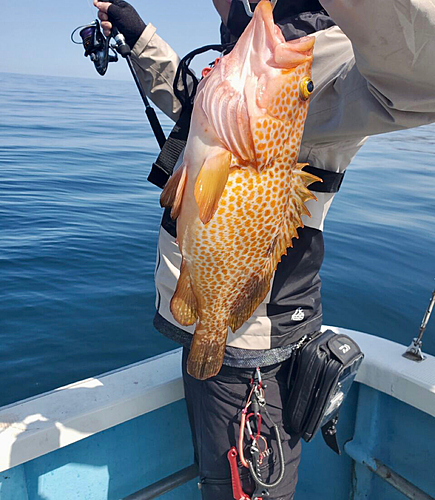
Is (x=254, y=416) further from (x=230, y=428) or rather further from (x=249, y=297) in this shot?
(x=249, y=297)

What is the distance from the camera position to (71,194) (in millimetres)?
8250

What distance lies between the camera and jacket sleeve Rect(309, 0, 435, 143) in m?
0.96

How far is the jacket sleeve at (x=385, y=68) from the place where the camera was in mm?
962

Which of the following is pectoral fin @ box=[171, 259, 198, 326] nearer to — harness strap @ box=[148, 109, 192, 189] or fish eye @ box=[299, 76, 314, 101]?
harness strap @ box=[148, 109, 192, 189]

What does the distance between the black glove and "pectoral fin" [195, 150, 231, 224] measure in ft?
3.49

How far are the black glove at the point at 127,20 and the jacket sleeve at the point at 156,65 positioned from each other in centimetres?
3

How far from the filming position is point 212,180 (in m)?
1.24

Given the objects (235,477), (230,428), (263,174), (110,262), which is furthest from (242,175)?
(110,262)

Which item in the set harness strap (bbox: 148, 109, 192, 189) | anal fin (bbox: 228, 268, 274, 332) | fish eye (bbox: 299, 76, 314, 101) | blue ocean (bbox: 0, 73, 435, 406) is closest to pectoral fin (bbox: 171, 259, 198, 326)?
anal fin (bbox: 228, 268, 274, 332)

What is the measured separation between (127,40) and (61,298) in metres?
3.14

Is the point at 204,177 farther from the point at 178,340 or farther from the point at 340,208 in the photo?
the point at 340,208

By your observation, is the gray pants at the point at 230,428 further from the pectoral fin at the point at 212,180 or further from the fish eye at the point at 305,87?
the fish eye at the point at 305,87

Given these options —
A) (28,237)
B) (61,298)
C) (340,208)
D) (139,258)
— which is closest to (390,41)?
(61,298)

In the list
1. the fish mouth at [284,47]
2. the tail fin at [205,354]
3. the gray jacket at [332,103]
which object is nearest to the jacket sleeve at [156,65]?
the gray jacket at [332,103]
